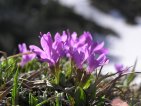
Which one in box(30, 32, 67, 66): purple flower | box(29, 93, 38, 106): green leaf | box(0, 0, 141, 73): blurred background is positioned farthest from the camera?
box(0, 0, 141, 73): blurred background

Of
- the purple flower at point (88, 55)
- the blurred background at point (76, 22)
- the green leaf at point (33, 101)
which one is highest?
the blurred background at point (76, 22)

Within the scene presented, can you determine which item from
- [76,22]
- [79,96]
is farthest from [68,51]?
[76,22]

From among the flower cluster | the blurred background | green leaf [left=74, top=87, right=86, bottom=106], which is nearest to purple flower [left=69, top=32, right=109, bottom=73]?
the flower cluster

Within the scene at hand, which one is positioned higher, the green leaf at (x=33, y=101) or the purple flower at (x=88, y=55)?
the purple flower at (x=88, y=55)

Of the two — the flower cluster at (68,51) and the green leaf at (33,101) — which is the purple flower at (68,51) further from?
the green leaf at (33,101)

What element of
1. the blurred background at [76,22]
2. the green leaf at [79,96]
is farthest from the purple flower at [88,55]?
the blurred background at [76,22]

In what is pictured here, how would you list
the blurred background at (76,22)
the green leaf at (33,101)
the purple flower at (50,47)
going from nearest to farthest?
1. the green leaf at (33,101)
2. the purple flower at (50,47)
3. the blurred background at (76,22)

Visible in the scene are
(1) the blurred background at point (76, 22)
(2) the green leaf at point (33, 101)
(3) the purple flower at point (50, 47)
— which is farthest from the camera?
(1) the blurred background at point (76, 22)

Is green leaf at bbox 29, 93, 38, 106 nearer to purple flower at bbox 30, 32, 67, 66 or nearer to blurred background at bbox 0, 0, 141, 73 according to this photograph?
purple flower at bbox 30, 32, 67, 66

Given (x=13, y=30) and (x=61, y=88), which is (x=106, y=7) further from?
(x=61, y=88)
